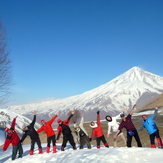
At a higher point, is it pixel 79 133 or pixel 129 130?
pixel 129 130

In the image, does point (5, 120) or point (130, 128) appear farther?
point (5, 120)

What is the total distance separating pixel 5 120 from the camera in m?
25.1

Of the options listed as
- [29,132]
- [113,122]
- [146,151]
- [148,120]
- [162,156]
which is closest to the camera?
[162,156]

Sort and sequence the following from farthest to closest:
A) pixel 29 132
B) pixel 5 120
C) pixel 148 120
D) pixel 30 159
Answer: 1. pixel 5 120
2. pixel 29 132
3. pixel 148 120
4. pixel 30 159

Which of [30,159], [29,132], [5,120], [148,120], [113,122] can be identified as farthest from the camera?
[5,120]

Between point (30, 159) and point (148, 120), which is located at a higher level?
point (148, 120)

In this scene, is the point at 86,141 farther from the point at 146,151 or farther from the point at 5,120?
the point at 5,120

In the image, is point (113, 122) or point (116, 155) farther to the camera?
point (113, 122)

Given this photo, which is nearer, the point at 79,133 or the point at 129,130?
the point at 129,130

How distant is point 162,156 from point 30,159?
5.31 m

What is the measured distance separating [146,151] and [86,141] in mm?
3681

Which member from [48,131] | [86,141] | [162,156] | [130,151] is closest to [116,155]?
[130,151]

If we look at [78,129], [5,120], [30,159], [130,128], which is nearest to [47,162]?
[30,159]

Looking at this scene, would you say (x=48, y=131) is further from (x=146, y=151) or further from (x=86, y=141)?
(x=146, y=151)
